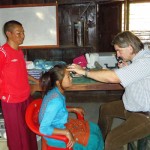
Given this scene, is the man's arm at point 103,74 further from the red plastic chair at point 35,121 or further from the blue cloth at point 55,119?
the red plastic chair at point 35,121

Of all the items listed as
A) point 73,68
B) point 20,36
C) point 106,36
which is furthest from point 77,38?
point 73,68

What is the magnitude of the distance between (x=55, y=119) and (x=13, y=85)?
0.56 m

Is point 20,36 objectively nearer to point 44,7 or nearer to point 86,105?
point 44,7

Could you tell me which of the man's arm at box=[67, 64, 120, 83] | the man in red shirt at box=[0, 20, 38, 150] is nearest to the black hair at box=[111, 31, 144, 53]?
the man's arm at box=[67, 64, 120, 83]

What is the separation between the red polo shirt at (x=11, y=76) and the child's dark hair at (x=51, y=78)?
411 millimetres

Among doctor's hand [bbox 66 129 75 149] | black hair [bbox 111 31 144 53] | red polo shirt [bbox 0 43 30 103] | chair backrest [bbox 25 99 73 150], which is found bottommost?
doctor's hand [bbox 66 129 75 149]

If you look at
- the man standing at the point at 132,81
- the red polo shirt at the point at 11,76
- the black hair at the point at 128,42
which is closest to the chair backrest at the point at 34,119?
the red polo shirt at the point at 11,76

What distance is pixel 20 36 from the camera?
2.11 metres

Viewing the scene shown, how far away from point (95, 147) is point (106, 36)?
2.77 meters

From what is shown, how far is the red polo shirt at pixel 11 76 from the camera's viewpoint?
202cm

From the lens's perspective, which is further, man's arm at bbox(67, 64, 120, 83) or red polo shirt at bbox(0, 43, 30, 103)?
red polo shirt at bbox(0, 43, 30, 103)

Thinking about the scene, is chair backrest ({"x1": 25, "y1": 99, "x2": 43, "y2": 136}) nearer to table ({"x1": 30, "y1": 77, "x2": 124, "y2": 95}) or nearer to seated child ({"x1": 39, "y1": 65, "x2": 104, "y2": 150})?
seated child ({"x1": 39, "y1": 65, "x2": 104, "y2": 150})

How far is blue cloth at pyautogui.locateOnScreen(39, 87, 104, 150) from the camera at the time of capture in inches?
A: 63.4

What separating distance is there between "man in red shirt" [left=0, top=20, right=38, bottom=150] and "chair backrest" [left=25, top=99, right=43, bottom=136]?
0.99ft
